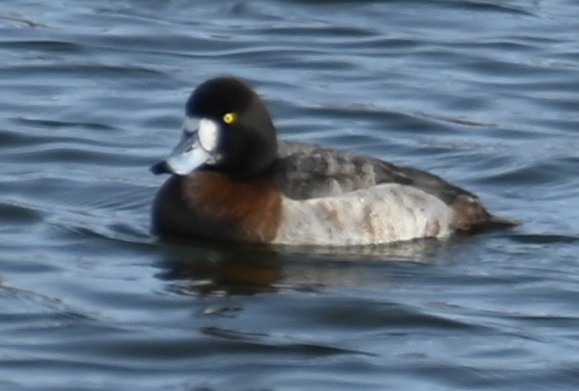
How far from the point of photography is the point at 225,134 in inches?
467

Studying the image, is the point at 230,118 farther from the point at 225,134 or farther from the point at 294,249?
the point at 294,249

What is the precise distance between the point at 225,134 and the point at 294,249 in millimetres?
729

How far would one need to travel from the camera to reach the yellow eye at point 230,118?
38.8ft

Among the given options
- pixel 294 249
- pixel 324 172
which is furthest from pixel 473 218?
pixel 294 249

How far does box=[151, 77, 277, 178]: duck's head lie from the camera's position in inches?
464

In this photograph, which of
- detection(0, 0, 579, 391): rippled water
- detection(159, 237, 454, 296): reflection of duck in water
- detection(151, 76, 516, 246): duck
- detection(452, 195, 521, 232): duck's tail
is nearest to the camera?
detection(0, 0, 579, 391): rippled water

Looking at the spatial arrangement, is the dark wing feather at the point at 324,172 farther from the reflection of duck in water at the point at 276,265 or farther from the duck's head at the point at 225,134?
the reflection of duck in water at the point at 276,265

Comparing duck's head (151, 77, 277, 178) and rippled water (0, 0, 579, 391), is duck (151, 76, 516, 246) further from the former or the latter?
rippled water (0, 0, 579, 391)

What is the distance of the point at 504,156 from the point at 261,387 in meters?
5.14

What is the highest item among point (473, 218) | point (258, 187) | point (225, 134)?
point (225, 134)

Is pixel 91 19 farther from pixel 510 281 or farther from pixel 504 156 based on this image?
pixel 510 281

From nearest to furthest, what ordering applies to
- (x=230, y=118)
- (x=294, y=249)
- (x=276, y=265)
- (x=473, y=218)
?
(x=276, y=265)
(x=294, y=249)
(x=230, y=118)
(x=473, y=218)

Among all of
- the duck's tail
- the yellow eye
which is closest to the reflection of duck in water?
the duck's tail

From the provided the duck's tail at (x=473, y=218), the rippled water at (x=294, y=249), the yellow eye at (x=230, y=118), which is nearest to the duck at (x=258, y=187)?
the yellow eye at (x=230, y=118)
